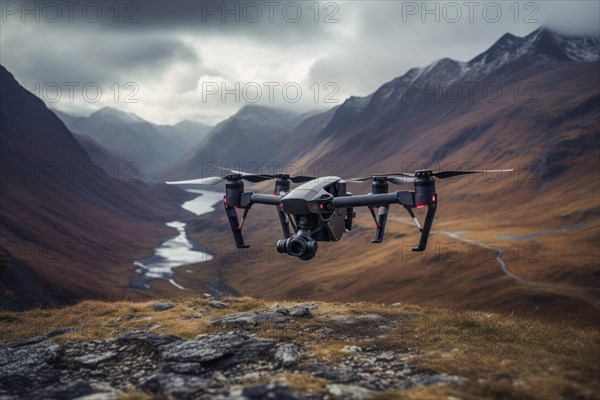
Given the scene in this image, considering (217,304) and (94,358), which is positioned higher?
(94,358)

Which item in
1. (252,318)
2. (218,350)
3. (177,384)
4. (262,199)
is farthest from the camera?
(262,199)

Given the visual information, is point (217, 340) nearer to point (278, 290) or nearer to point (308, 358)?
point (308, 358)

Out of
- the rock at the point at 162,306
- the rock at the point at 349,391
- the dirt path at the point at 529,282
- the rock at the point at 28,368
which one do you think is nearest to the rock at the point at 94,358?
the rock at the point at 28,368

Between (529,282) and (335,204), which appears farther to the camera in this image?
(529,282)

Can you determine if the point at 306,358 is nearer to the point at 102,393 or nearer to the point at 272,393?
the point at 272,393

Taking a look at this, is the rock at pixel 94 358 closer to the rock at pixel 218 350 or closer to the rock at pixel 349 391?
the rock at pixel 218 350

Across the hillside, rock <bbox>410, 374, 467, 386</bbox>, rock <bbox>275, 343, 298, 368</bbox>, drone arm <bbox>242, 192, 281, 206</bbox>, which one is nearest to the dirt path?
the hillside

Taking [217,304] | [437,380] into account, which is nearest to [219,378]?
[437,380]
